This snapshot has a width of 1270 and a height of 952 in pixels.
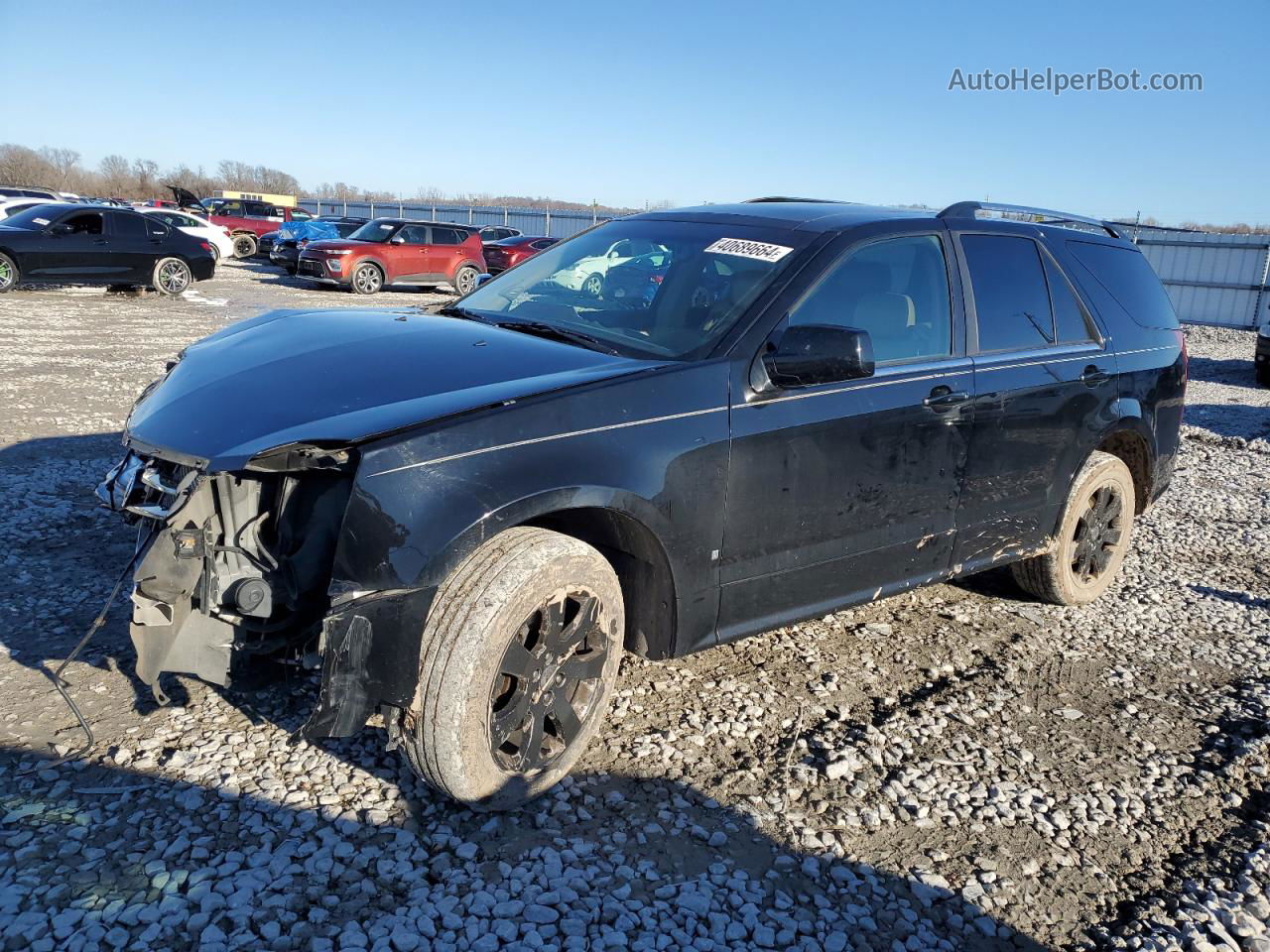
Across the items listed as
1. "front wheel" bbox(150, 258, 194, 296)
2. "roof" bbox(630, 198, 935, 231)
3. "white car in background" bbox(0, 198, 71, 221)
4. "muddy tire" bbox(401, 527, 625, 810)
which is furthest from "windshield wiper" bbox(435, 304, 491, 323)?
"white car in background" bbox(0, 198, 71, 221)

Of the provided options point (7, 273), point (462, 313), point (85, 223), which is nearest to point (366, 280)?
point (85, 223)

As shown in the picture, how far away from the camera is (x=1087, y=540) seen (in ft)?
16.5

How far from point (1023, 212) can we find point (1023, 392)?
1.06 meters

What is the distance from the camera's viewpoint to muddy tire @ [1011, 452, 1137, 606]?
4.80 meters

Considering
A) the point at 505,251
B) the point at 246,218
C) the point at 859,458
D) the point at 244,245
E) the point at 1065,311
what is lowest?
the point at 859,458

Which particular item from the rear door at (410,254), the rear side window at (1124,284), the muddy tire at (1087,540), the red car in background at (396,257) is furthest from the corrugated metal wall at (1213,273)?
the muddy tire at (1087,540)

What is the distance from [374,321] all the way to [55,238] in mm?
15677

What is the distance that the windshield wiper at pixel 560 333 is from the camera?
11.3 feet

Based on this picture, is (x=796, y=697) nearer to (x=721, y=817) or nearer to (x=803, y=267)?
(x=721, y=817)

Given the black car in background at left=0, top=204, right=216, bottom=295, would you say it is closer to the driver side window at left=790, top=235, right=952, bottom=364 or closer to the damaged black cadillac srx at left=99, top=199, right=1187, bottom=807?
the damaged black cadillac srx at left=99, top=199, right=1187, bottom=807

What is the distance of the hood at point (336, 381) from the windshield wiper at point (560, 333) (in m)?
0.06

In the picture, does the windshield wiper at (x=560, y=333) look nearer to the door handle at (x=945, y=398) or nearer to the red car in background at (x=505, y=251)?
the door handle at (x=945, y=398)

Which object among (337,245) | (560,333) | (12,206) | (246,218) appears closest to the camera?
(560,333)

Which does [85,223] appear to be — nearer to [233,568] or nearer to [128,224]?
[128,224]
